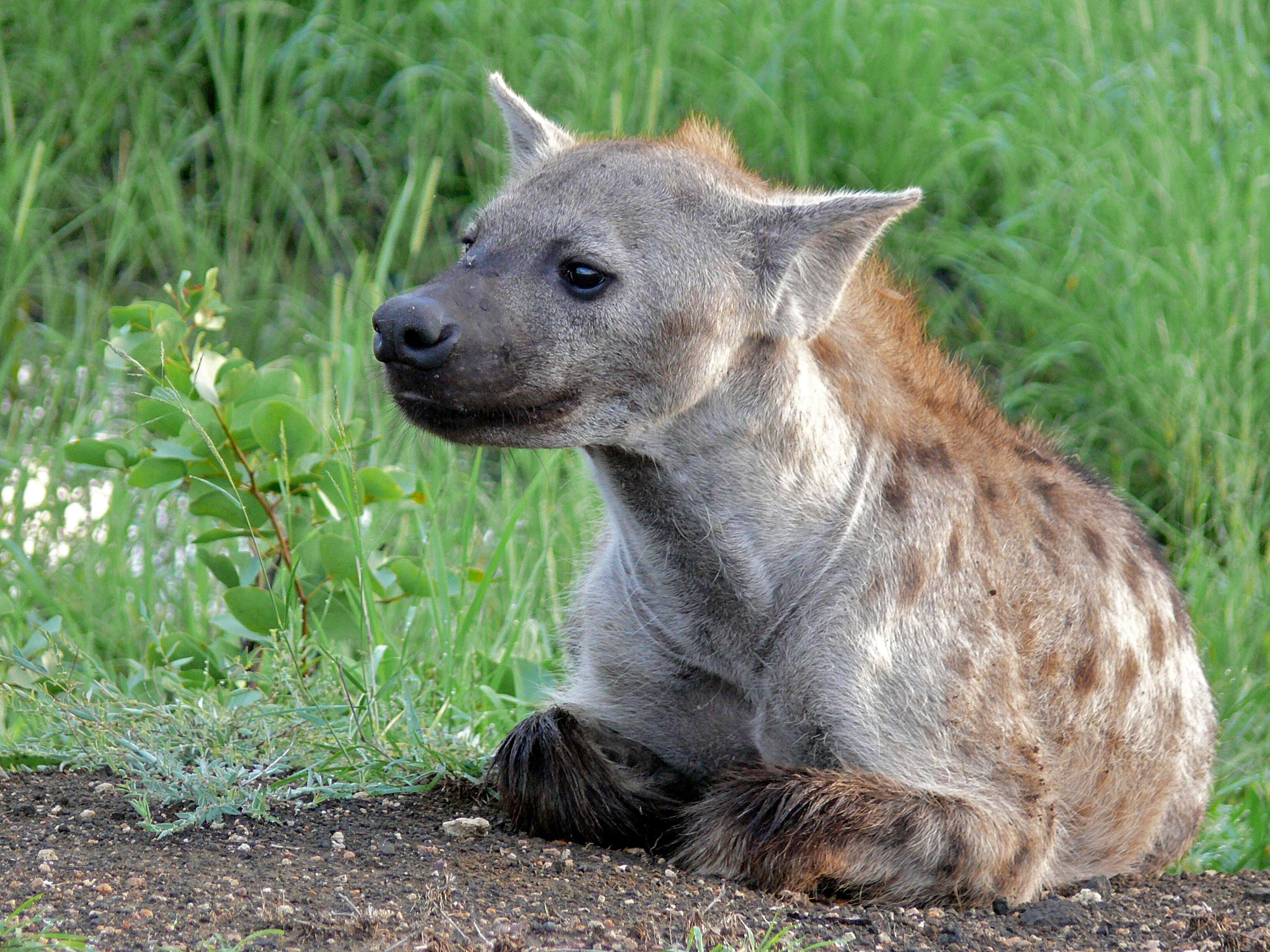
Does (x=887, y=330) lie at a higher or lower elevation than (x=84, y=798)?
higher

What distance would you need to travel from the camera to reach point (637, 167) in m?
2.67

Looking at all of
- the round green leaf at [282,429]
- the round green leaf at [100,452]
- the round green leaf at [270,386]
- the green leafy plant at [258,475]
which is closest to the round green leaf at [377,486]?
the green leafy plant at [258,475]

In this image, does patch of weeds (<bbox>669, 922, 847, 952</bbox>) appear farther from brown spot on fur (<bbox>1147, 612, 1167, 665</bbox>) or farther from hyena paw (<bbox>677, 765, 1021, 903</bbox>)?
brown spot on fur (<bbox>1147, 612, 1167, 665</bbox>)

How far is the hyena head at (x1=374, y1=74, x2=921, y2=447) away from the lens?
2.42 m

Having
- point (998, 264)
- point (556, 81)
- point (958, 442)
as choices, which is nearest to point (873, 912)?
point (958, 442)

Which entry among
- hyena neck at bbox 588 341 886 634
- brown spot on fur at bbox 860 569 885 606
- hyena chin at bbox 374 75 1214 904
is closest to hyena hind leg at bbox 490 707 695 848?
hyena chin at bbox 374 75 1214 904

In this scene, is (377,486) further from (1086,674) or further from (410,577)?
(1086,674)

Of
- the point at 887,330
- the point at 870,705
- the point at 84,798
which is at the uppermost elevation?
the point at 887,330

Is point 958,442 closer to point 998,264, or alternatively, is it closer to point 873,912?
point 873,912

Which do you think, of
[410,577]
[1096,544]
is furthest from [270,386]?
[1096,544]

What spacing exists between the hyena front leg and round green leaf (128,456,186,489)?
1.37m

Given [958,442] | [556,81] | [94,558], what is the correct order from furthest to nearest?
[556,81] → [94,558] → [958,442]

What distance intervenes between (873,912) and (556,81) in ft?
14.1

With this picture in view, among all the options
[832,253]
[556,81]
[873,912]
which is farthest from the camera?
[556,81]
